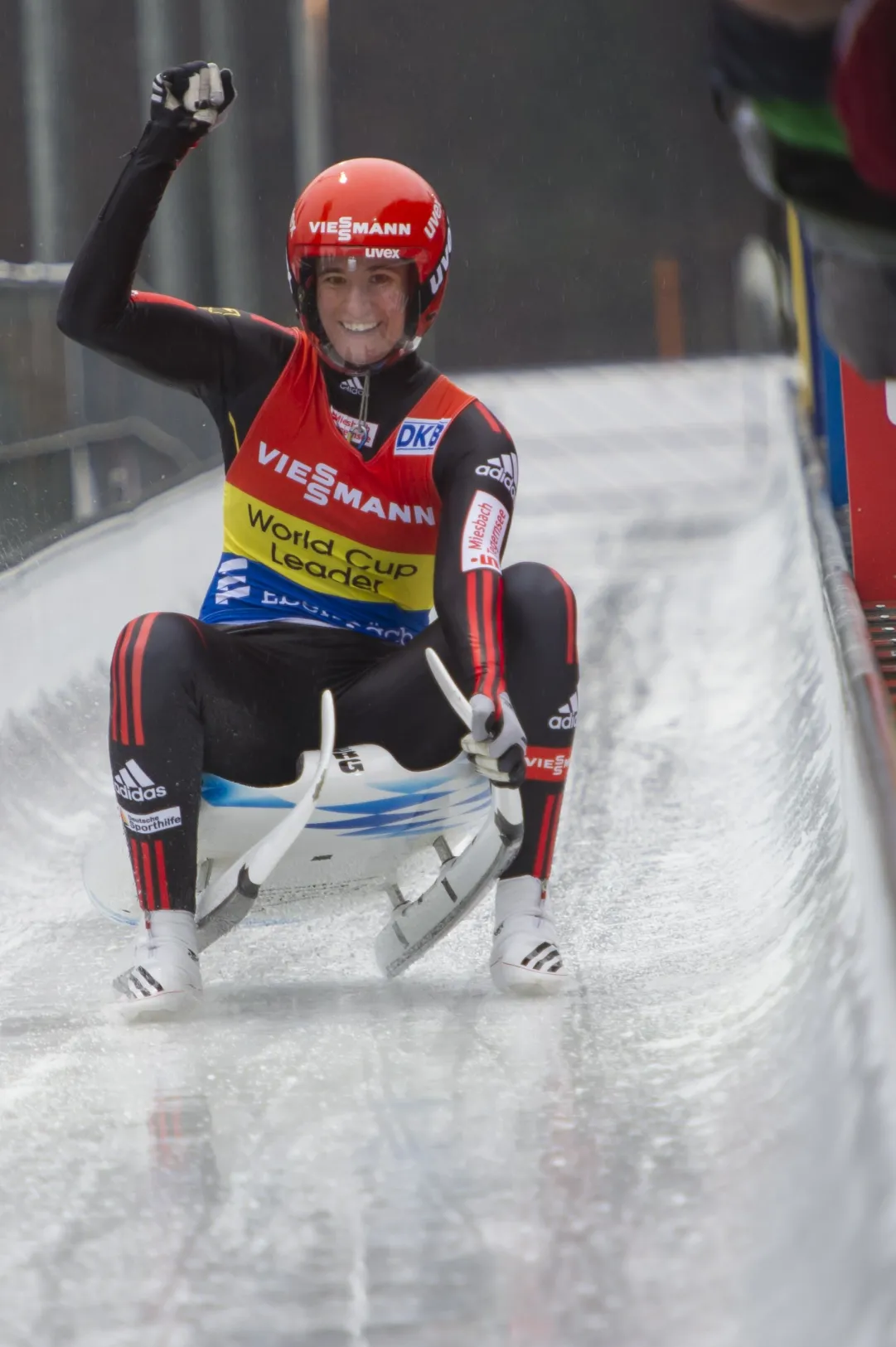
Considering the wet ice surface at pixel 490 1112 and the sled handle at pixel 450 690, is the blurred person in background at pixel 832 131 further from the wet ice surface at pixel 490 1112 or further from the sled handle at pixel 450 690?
the sled handle at pixel 450 690

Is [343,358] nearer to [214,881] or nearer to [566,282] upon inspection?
[214,881]

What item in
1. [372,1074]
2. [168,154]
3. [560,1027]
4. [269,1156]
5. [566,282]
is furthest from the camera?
[566,282]

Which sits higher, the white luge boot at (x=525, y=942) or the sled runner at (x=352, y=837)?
the sled runner at (x=352, y=837)

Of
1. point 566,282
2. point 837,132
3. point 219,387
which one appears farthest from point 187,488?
point 566,282

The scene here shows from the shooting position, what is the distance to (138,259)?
2.40 m

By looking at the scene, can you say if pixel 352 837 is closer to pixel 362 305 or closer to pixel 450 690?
pixel 450 690

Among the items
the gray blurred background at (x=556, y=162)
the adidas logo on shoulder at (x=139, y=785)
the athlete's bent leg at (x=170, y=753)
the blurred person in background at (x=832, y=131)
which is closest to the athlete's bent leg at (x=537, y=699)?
the athlete's bent leg at (x=170, y=753)

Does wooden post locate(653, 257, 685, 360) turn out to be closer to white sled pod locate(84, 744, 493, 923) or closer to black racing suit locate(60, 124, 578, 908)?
black racing suit locate(60, 124, 578, 908)

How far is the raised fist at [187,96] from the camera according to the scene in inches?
91.0

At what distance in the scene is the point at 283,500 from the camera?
2518mm

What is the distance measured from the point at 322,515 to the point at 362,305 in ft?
0.97

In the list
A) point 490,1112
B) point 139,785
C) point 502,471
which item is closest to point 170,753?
point 139,785

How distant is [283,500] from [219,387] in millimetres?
183

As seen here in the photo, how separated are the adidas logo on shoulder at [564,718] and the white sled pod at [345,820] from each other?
127 millimetres
